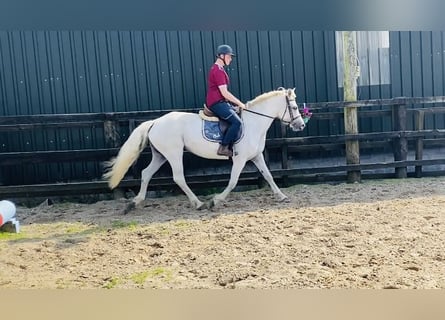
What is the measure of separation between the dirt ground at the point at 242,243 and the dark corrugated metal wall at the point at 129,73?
63.2 inches

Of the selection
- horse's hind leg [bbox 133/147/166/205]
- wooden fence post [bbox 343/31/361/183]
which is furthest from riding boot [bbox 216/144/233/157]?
wooden fence post [bbox 343/31/361/183]

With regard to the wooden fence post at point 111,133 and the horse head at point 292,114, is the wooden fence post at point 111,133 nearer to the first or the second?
the wooden fence post at point 111,133

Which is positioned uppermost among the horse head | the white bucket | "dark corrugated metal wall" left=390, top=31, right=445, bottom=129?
"dark corrugated metal wall" left=390, top=31, right=445, bottom=129

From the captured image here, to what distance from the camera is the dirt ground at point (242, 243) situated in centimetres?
333

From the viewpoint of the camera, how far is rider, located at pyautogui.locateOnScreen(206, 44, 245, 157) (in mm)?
5613

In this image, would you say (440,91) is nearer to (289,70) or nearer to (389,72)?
(389,72)

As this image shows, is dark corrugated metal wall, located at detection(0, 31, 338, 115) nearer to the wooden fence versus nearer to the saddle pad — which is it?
the wooden fence

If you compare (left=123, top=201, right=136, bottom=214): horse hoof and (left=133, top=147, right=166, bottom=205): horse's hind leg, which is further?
(left=133, top=147, right=166, bottom=205): horse's hind leg

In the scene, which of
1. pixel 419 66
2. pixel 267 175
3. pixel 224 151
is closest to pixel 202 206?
pixel 224 151

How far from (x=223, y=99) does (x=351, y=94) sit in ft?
7.39

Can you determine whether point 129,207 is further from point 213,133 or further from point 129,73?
point 129,73

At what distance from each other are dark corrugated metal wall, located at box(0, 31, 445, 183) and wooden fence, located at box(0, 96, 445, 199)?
0.41 m

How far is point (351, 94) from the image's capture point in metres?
6.98

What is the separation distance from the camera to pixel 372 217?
488cm
